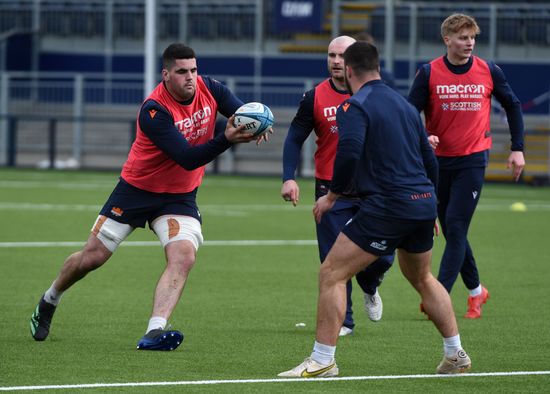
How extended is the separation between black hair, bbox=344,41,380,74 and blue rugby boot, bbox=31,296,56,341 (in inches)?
122

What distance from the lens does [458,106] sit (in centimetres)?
1050

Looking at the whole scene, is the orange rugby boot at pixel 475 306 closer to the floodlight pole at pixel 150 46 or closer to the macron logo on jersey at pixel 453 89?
the macron logo on jersey at pixel 453 89

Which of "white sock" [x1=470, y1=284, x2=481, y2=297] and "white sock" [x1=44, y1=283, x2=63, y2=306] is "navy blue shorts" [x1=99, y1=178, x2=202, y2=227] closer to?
"white sock" [x1=44, y1=283, x2=63, y2=306]

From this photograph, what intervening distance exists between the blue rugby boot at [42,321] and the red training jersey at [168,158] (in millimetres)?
1074

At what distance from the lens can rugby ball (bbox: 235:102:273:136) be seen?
28.0 ft

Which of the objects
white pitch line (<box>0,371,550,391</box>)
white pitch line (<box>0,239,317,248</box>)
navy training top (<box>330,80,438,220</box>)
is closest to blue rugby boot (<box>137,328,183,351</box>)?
white pitch line (<box>0,371,550,391</box>)

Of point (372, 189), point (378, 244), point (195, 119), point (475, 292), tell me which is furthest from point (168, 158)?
point (475, 292)

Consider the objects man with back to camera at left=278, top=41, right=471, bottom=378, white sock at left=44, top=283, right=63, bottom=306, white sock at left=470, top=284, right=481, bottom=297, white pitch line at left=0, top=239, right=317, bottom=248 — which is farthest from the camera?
white pitch line at left=0, top=239, right=317, bottom=248

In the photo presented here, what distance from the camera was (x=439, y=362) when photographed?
8414 mm

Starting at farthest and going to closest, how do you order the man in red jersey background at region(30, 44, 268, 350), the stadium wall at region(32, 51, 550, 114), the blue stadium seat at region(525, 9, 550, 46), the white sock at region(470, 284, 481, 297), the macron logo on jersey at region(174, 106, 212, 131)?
the blue stadium seat at region(525, 9, 550, 46)
the stadium wall at region(32, 51, 550, 114)
the white sock at region(470, 284, 481, 297)
the macron logo on jersey at region(174, 106, 212, 131)
the man in red jersey background at region(30, 44, 268, 350)

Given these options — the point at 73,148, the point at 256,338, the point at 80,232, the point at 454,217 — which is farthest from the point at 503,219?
the point at 73,148

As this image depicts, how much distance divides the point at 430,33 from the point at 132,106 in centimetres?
857

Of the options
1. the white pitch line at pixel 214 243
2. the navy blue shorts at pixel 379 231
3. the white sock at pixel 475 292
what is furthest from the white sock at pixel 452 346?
the white pitch line at pixel 214 243

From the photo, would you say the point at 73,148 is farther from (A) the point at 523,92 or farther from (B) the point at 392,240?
(B) the point at 392,240
